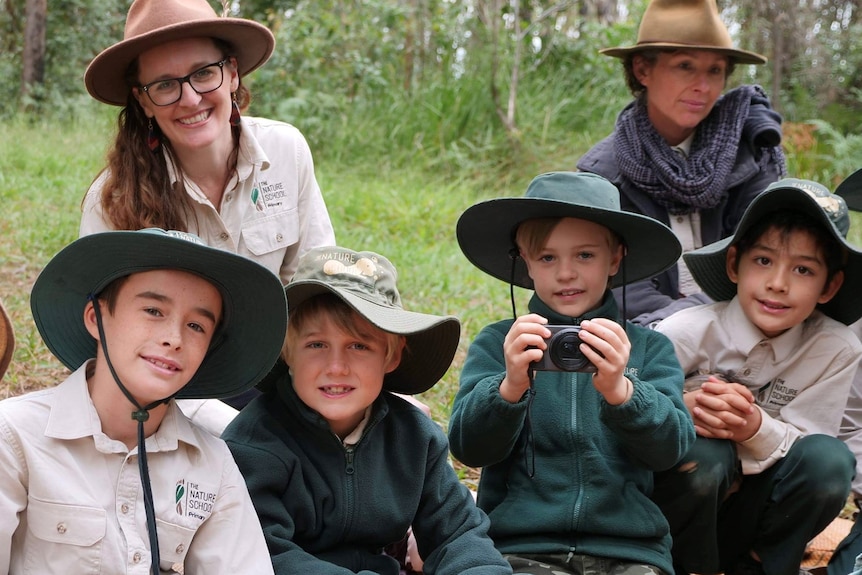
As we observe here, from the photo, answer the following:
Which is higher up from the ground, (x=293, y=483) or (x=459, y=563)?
(x=293, y=483)

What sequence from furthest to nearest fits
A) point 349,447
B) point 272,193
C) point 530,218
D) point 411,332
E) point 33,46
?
point 33,46 < point 272,193 < point 530,218 < point 349,447 < point 411,332

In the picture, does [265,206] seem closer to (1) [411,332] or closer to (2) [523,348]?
(1) [411,332]

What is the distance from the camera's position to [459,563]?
2861mm

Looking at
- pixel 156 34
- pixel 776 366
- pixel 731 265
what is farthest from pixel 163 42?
pixel 776 366

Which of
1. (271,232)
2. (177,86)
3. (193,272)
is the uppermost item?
(177,86)

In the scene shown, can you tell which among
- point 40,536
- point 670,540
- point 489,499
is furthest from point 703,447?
point 40,536

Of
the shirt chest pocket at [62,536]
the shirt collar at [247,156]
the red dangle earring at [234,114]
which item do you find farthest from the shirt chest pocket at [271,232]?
the shirt chest pocket at [62,536]

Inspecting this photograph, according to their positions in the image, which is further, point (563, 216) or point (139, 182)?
point (139, 182)

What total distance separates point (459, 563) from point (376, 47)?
27.5 ft

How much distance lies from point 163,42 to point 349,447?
64.2 inches

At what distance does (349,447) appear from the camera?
295 centimetres

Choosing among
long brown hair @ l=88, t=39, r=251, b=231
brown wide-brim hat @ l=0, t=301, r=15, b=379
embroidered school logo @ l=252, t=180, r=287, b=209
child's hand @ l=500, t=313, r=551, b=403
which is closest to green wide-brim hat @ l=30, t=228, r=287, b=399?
brown wide-brim hat @ l=0, t=301, r=15, b=379

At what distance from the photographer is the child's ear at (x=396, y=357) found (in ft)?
10.1

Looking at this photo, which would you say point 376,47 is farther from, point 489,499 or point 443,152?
point 489,499
